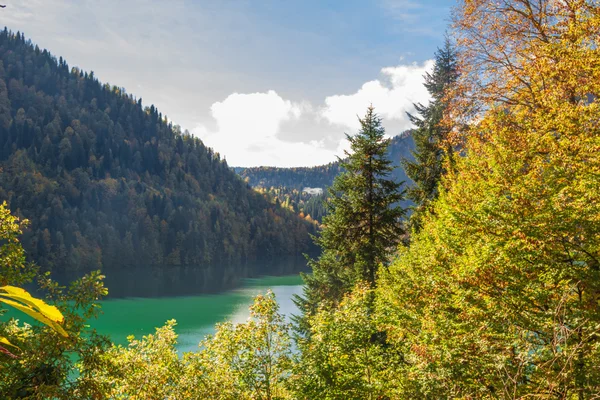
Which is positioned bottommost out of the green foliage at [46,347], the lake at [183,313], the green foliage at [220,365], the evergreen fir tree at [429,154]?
the lake at [183,313]

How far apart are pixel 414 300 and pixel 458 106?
678 cm

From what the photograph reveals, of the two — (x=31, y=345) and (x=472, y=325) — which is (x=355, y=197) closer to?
(x=472, y=325)

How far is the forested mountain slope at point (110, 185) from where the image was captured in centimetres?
10788

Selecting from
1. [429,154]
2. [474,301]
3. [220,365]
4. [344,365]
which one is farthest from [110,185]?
[474,301]

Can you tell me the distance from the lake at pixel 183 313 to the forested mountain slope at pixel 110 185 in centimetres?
2967

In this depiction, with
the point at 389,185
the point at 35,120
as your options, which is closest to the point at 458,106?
the point at 389,185

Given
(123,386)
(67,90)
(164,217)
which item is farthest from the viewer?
(67,90)

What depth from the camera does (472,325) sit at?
7.90m

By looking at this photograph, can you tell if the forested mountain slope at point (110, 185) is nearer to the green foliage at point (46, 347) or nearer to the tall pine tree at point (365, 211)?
the tall pine tree at point (365, 211)

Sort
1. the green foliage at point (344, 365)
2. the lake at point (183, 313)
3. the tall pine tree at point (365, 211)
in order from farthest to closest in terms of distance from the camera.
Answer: the lake at point (183, 313) < the tall pine tree at point (365, 211) < the green foliage at point (344, 365)

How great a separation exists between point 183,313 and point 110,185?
315ft

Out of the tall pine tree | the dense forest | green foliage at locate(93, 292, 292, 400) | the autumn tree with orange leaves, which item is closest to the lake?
the tall pine tree

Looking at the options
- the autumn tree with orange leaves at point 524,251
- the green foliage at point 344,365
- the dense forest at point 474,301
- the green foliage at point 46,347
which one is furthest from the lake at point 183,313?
the autumn tree with orange leaves at point 524,251

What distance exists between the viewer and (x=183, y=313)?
55844mm
